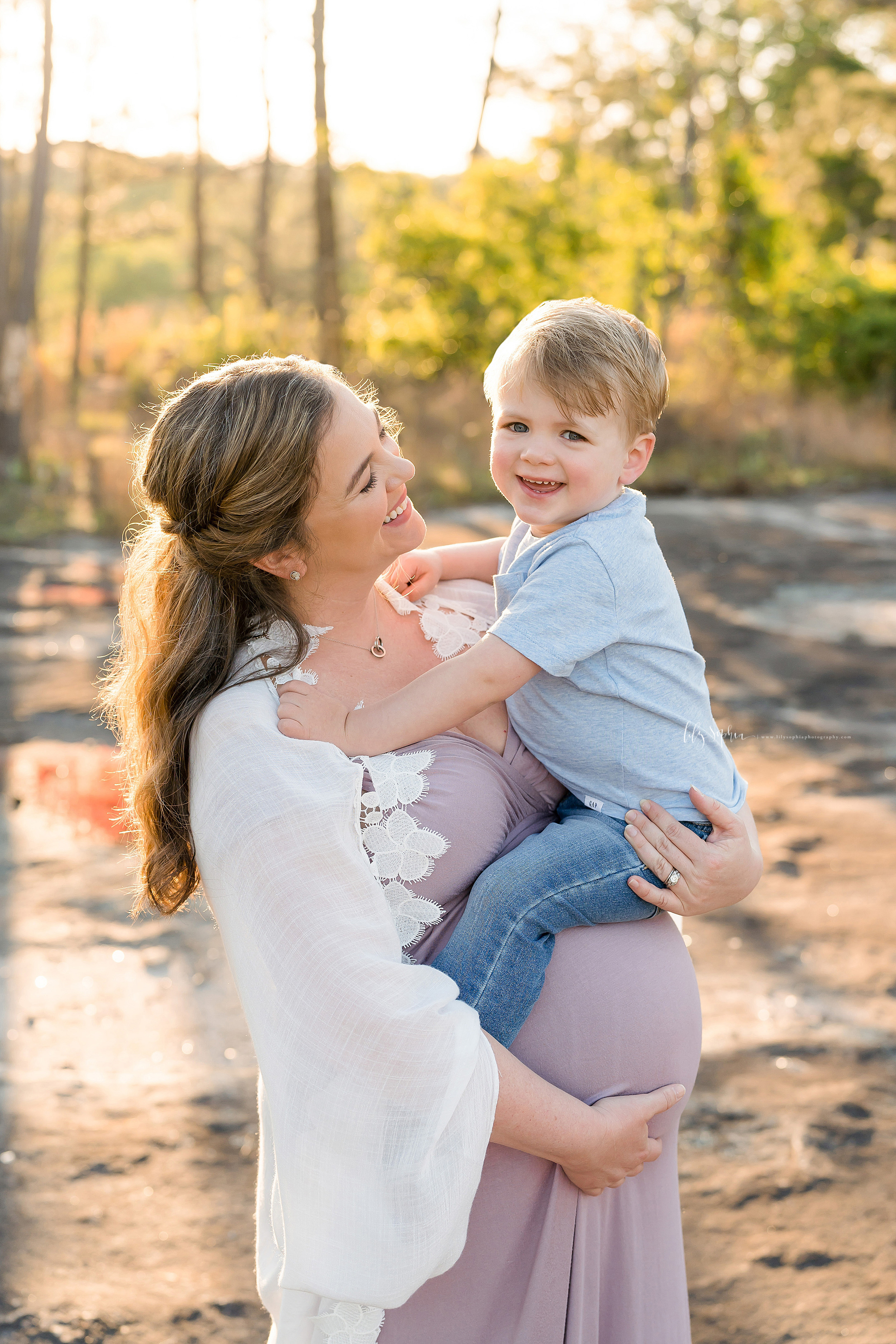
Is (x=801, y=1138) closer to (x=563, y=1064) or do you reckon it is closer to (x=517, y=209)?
(x=563, y=1064)

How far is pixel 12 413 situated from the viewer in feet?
48.6

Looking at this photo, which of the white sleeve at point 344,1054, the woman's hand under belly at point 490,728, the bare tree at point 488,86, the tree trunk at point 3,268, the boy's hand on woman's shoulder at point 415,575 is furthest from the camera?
the bare tree at point 488,86

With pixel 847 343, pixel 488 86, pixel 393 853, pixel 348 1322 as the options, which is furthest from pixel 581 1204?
pixel 488 86

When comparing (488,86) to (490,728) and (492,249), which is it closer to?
(492,249)

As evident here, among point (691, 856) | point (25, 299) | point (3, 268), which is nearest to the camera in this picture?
point (691, 856)

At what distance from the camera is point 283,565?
1.76 metres

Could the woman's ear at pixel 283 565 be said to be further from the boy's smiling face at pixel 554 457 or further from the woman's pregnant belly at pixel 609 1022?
the woman's pregnant belly at pixel 609 1022

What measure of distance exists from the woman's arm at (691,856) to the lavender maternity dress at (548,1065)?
0.09 metres

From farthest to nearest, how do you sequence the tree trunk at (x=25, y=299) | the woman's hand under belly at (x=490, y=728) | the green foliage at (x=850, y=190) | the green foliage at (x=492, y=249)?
1. the green foliage at (x=850, y=190)
2. the green foliage at (x=492, y=249)
3. the tree trunk at (x=25, y=299)
4. the woman's hand under belly at (x=490, y=728)

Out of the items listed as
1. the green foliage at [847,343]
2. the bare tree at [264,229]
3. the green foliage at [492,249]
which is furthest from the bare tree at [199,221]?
the green foliage at [847,343]

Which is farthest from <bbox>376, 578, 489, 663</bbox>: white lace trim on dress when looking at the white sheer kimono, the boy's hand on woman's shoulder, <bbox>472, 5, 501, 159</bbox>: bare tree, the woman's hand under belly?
<bbox>472, 5, 501, 159</bbox>: bare tree

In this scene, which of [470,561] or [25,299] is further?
[25,299]

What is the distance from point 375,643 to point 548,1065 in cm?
73

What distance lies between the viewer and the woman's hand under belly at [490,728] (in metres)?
1.84
